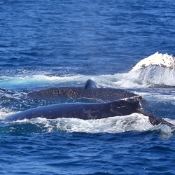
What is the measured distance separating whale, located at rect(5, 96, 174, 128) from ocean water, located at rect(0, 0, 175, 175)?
0.89ft

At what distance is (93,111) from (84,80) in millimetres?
11833

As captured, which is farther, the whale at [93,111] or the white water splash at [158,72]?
the white water splash at [158,72]

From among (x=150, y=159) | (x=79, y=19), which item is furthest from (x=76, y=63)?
(x=79, y=19)

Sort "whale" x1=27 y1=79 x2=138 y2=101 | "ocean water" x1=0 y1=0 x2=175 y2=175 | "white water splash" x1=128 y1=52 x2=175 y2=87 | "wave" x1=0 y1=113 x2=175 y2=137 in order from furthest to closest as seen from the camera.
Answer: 1. "white water splash" x1=128 y1=52 x2=175 y2=87
2. "whale" x1=27 y1=79 x2=138 y2=101
3. "wave" x1=0 y1=113 x2=175 y2=137
4. "ocean water" x1=0 y1=0 x2=175 y2=175

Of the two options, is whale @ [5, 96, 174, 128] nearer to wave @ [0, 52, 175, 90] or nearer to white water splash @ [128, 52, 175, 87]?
wave @ [0, 52, 175, 90]

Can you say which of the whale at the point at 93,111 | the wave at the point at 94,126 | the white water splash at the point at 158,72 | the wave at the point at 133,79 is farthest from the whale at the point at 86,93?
the wave at the point at 94,126

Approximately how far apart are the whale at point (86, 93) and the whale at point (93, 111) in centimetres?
435

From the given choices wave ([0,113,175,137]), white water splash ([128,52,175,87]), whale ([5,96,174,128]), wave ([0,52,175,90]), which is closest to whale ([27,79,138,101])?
wave ([0,52,175,90])

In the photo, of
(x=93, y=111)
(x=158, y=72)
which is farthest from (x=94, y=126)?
(x=158, y=72)

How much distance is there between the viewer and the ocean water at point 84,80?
78.1ft

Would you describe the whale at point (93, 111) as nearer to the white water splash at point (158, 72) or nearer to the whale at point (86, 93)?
the whale at point (86, 93)

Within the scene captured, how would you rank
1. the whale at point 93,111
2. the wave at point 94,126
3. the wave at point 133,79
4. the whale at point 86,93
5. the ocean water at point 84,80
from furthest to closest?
the wave at point 133,79 → the whale at point 86,93 → the whale at point 93,111 → the wave at point 94,126 → the ocean water at point 84,80

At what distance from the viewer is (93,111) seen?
92.2 feet

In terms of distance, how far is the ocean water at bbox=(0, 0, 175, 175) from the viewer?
23.8 meters
